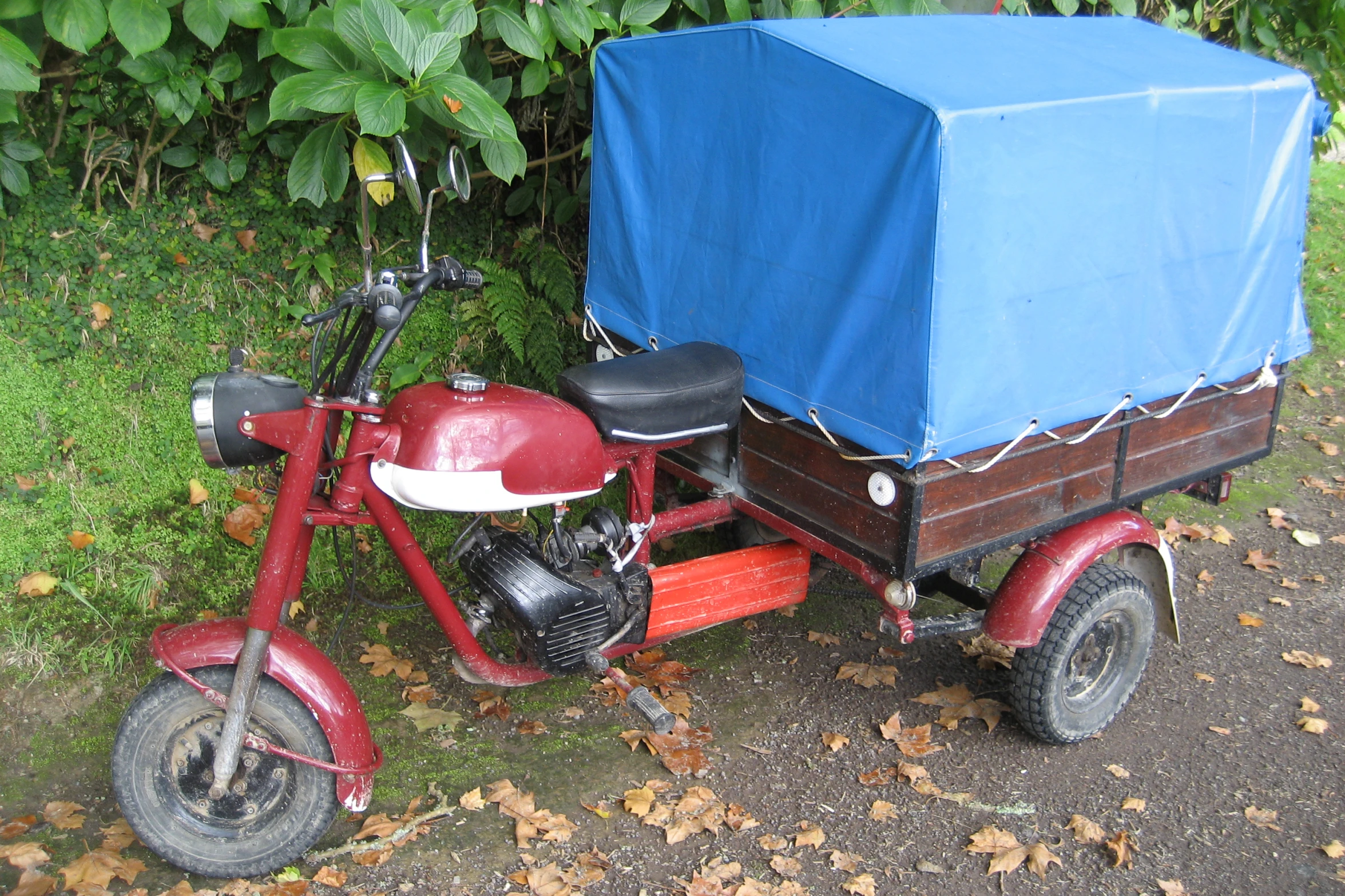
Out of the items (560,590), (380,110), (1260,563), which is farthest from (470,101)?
(1260,563)

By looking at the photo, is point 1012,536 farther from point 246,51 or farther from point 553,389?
point 246,51

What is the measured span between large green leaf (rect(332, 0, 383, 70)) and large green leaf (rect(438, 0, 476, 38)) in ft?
0.84

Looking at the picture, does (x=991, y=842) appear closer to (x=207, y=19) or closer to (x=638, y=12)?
(x=638, y=12)

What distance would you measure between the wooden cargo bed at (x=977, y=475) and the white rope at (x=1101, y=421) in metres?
0.02

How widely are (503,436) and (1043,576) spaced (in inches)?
72.0

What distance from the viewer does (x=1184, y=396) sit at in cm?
357

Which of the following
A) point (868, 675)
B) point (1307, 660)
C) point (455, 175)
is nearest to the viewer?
point (455, 175)

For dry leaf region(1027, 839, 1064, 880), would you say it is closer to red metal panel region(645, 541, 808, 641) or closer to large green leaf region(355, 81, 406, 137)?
red metal panel region(645, 541, 808, 641)

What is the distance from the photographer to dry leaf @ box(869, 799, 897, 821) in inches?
135

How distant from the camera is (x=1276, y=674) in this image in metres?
4.36

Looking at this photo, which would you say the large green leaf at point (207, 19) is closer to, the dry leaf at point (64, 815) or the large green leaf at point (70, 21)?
the large green leaf at point (70, 21)

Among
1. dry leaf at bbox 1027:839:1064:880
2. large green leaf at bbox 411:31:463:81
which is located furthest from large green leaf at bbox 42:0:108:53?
dry leaf at bbox 1027:839:1064:880

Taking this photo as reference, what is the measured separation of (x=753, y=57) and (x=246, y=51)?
6.86ft

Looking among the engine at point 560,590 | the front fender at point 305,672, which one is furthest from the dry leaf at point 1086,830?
the front fender at point 305,672
